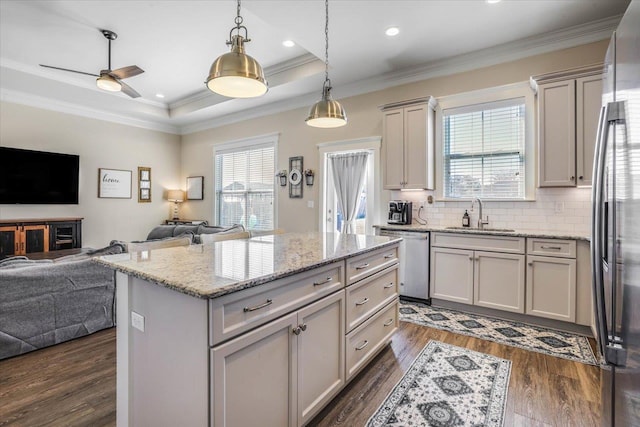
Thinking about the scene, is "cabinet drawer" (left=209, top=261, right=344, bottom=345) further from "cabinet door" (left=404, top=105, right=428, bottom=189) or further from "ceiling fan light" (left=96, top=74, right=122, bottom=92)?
"ceiling fan light" (left=96, top=74, right=122, bottom=92)

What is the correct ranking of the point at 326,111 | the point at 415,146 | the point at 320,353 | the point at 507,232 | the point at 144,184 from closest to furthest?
the point at 320,353, the point at 326,111, the point at 507,232, the point at 415,146, the point at 144,184

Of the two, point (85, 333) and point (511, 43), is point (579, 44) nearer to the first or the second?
point (511, 43)

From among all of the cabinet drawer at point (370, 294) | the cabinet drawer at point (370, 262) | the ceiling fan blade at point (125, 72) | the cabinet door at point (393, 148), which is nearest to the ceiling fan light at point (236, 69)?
the cabinet drawer at point (370, 262)

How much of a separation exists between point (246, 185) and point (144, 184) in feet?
7.96

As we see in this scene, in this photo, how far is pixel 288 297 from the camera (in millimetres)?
1549

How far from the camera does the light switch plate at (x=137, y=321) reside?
1475mm

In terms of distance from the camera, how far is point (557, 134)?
10.5 ft

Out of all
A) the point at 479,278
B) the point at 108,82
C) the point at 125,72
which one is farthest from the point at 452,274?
the point at 108,82

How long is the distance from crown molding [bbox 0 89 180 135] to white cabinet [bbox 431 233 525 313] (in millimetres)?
6505

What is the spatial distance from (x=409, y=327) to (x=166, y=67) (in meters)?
5.00

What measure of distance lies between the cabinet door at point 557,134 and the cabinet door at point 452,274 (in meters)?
1.14

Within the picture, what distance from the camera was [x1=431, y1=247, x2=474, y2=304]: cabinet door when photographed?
3.56 meters

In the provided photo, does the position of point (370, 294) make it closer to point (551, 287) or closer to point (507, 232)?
point (507, 232)

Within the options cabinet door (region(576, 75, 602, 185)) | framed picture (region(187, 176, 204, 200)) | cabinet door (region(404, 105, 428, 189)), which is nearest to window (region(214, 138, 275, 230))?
framed picture (region(187, 176, 204, 200))
